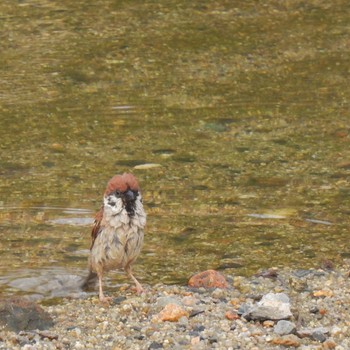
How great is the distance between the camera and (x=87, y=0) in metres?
12.3

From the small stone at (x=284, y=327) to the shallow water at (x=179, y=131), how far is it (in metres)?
1.03

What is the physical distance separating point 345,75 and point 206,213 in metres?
3.35

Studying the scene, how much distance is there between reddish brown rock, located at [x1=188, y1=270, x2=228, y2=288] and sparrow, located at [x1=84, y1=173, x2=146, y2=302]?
0.30 metres

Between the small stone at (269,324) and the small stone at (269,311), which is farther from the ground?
the small stone at (269,311)

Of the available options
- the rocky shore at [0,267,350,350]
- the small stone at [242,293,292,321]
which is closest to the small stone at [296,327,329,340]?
the rocky shore at [0,267,350,350]

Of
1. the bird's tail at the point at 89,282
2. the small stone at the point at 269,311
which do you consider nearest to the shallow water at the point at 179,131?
the bird's tail at the point at 89,282

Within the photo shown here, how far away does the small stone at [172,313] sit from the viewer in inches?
222

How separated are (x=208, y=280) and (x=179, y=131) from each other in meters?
2.91

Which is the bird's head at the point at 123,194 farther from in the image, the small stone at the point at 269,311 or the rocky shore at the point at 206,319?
the small stone at the point at 269,311

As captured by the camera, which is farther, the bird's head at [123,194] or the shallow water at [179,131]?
the shallow water at [179,131]

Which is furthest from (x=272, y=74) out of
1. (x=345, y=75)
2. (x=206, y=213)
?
(x=206, y=213)

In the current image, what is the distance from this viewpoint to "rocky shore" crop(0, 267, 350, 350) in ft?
17.8

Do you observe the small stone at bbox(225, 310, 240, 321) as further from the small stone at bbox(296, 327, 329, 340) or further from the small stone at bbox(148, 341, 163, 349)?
the small stone at bbox(148, 341, 163, 349)

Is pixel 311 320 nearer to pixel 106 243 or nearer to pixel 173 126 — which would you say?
pixel 106 243
